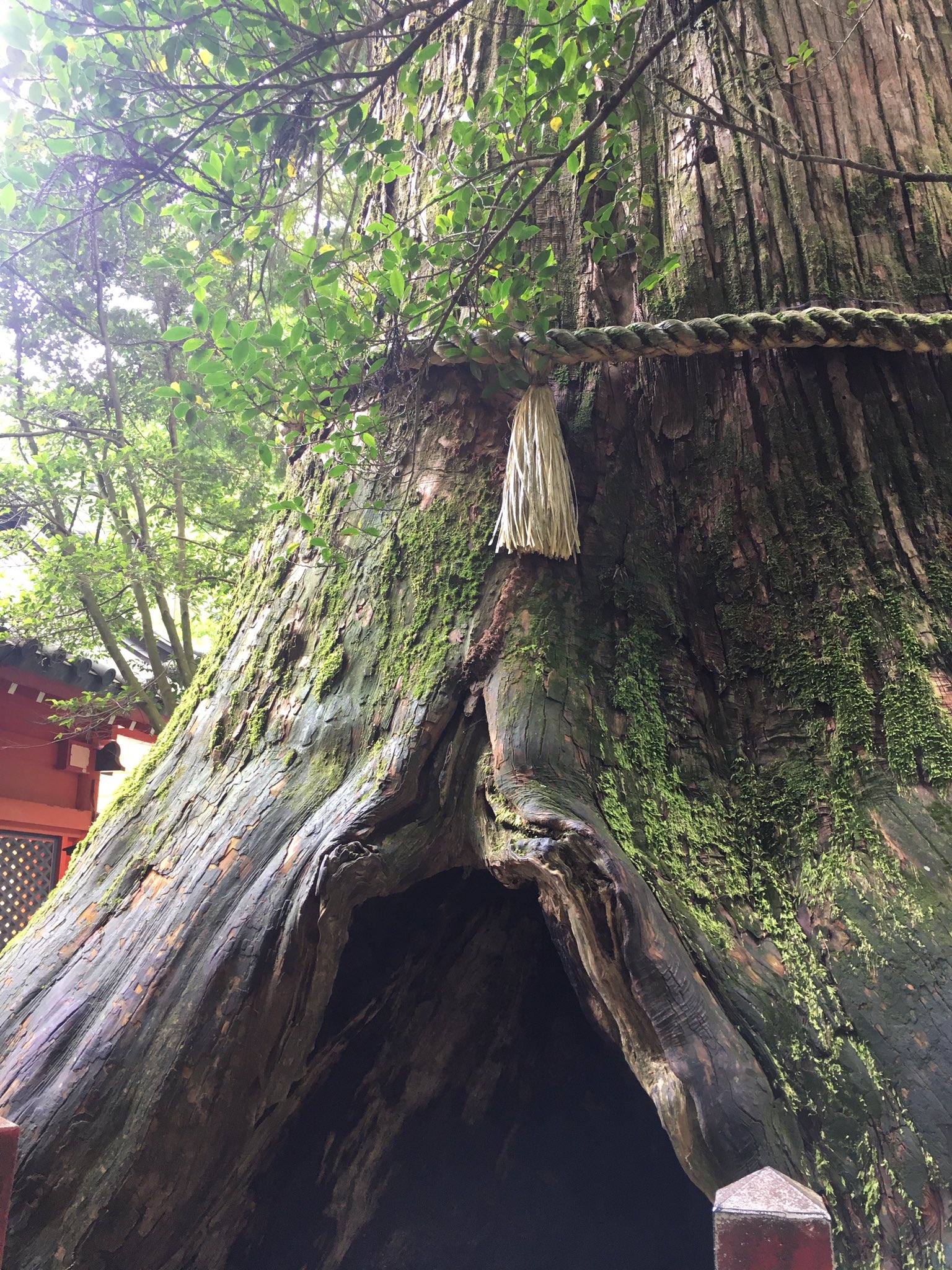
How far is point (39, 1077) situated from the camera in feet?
3.75

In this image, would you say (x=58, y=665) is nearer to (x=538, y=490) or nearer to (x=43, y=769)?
(x=43, y=769)

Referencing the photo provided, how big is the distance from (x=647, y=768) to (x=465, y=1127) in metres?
1.02

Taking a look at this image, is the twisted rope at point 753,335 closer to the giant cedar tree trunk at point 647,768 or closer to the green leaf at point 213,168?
the giant cedar tree trunk at point 647,768

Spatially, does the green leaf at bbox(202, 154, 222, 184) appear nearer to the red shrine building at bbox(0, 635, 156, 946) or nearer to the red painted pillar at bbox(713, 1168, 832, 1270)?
the red painted pillar at bbox(713, 1168, 832, 1270)

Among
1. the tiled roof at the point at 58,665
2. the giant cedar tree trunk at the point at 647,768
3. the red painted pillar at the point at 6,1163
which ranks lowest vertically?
the red painted pillar at the point at 6,1163

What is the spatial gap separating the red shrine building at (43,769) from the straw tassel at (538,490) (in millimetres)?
3419

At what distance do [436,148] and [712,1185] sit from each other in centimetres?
231

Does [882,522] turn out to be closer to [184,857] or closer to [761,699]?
[761,699]

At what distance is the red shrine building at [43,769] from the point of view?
14.2 feet

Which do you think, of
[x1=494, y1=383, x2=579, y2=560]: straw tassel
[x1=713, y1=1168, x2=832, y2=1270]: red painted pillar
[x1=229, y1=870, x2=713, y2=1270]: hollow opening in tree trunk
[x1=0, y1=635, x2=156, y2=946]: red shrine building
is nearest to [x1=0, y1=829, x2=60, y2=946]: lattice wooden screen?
[x1=0, y1=635, x2=156, y2=946]: red shrine building

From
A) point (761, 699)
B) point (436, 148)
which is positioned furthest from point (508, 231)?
point (761, 699)

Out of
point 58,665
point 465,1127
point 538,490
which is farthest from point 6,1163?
point 58,665

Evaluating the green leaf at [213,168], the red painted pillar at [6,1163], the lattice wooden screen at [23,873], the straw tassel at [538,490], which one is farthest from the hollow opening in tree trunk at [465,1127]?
the lattice wooden screen at [23,873]

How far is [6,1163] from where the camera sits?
1.00 meters
